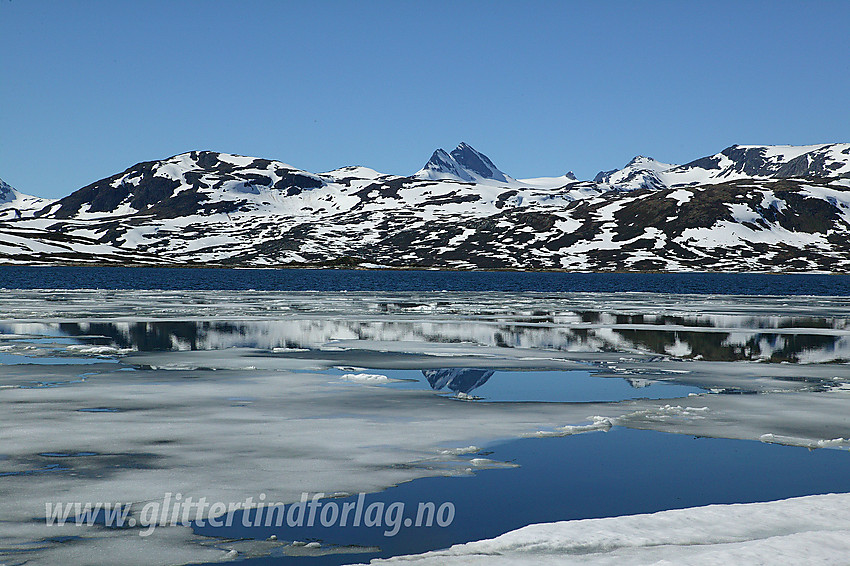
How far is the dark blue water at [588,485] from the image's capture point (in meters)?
7.92

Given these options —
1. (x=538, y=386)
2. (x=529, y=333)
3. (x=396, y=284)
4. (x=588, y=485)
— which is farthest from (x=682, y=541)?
(x=396, y=284)

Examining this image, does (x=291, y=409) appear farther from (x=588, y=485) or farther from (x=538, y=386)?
(x=588, y=485)

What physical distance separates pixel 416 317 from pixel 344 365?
2128 cm

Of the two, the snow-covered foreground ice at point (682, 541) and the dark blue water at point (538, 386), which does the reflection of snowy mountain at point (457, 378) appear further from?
the snow-covered foreground ice at point (682, 541)

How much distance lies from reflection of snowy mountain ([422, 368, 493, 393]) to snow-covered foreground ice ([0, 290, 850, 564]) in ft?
0.54

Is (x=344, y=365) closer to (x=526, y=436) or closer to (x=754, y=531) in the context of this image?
(x=526, y=436)

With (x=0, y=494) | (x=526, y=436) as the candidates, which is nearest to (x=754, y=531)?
(x=526, y=436)

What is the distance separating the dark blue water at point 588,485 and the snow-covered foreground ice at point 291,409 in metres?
0.50

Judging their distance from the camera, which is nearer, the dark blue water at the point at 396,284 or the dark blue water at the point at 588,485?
the dark blue water at the point at 588,485

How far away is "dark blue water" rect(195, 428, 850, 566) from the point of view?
792 centimetres

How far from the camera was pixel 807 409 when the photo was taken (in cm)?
1522

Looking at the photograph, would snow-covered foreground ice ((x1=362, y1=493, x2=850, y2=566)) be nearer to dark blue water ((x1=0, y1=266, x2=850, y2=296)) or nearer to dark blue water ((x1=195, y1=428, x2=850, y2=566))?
dark blue water ((x1=195, y1=428, x2=850, y2=566))

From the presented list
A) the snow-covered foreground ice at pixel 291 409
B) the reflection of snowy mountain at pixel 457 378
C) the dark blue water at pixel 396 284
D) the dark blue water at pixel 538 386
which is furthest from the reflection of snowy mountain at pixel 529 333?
the dark blue water at pixel 396 284

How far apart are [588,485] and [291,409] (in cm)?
694
